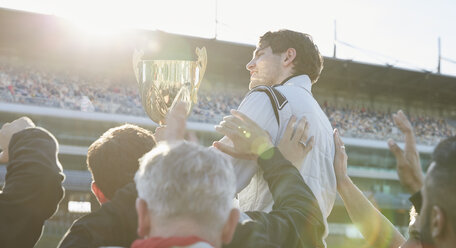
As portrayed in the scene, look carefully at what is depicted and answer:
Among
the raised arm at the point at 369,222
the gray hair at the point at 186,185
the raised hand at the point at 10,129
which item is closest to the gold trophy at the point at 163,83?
the raised hand at the point at 10,129

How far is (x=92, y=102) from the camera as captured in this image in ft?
65.7

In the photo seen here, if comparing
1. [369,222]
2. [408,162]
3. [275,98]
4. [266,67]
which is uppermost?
[266,67]

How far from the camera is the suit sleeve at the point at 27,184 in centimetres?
173

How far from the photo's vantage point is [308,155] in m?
1.94

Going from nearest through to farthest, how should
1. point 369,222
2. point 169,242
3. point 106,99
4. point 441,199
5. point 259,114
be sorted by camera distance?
point 169,242 < point 441,199 < point 259,114 < point 369,222 < point 106,99

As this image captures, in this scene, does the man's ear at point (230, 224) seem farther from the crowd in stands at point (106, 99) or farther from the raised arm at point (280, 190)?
the crowd in stands at point (106, 99)

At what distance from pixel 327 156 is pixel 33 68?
21236mm

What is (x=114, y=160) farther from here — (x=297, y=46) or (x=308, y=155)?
(x=297, y=46)

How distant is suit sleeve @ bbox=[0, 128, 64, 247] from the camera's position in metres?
1.73

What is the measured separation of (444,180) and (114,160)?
993mm

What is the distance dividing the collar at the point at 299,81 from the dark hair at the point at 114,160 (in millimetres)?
736

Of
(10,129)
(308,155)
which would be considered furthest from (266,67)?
(10,129)

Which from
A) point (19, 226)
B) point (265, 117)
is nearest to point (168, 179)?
point (265, 117)

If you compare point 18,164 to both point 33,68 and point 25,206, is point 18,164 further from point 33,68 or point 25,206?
point 33,68
